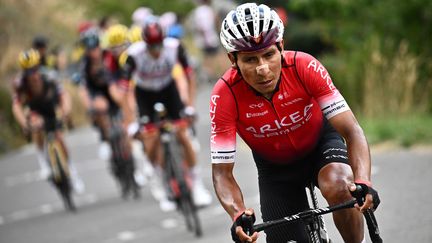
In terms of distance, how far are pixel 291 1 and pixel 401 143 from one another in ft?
15.9

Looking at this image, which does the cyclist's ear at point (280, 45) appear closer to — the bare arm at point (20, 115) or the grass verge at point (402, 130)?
the grass verge at point (402, 130)

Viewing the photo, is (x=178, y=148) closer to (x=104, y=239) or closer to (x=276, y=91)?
(x=104, y=239)

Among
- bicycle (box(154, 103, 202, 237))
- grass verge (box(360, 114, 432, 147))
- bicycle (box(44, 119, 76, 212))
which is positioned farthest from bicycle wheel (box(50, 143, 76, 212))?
grass verge (box(360, 114, 432, 147))

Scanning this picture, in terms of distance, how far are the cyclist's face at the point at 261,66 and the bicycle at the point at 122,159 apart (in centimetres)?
937

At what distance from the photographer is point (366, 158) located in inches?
238

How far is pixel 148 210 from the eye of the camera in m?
14.1

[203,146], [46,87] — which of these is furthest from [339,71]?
[46,87]

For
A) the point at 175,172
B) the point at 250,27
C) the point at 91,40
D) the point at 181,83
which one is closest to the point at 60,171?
the point at 91,40

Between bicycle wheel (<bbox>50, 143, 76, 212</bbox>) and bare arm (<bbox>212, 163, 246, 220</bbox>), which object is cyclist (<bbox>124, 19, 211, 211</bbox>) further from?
bare arm (<bbox>212, 163, 246, 220</bbox>)

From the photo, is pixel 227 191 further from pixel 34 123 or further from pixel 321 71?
pixel 34 123

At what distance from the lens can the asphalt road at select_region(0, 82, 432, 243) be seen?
10.4 m

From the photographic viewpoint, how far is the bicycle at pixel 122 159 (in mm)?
15555

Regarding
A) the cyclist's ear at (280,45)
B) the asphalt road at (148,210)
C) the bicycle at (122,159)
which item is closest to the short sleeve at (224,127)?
the cyclist's ear at (280,45)

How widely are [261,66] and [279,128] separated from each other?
23.3 inches
